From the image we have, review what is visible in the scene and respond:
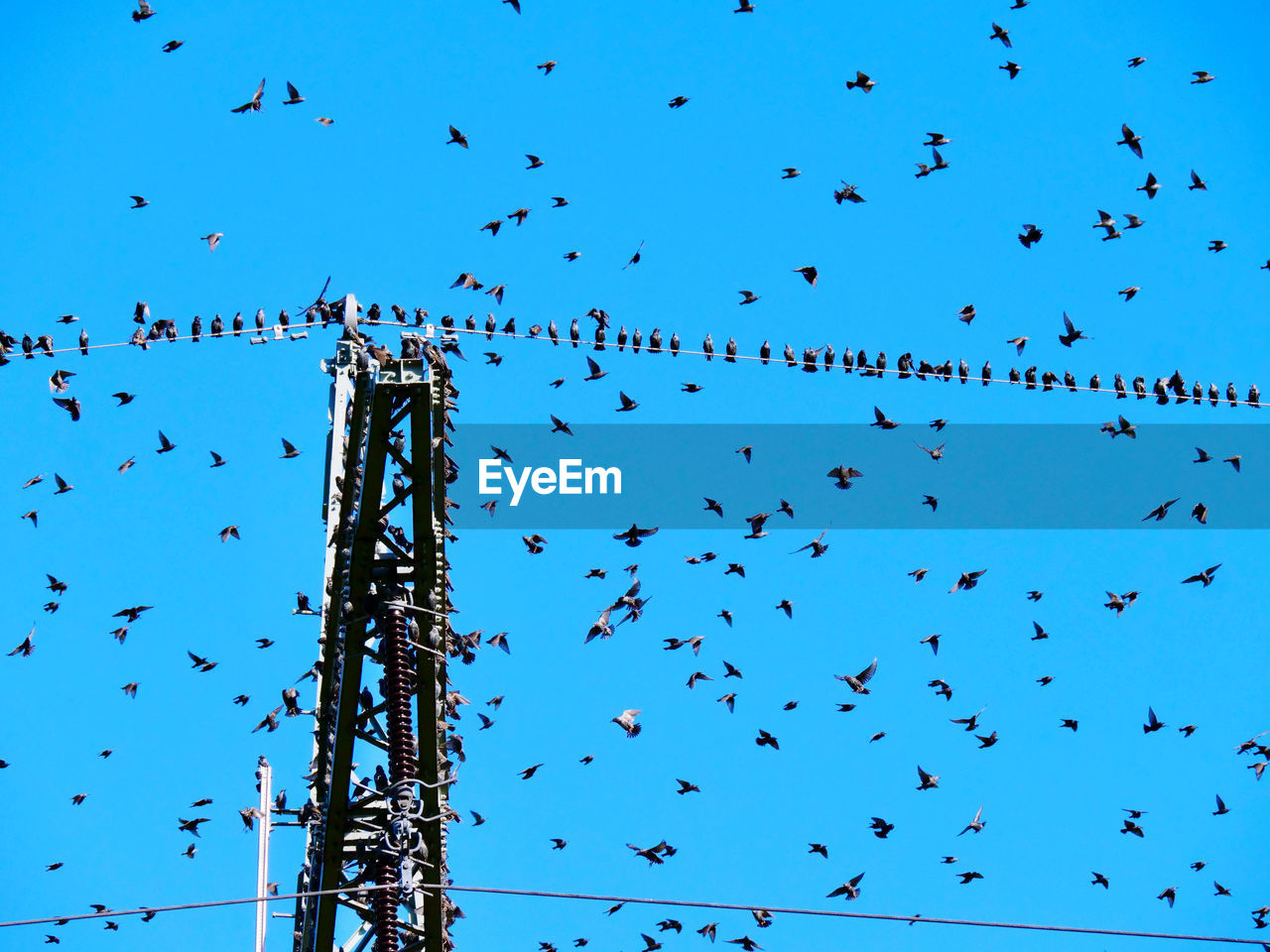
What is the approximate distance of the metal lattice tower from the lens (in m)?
20.9

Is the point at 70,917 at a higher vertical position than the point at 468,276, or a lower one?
lower

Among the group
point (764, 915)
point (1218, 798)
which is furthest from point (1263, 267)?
point (764, 915)

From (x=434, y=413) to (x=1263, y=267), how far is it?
77.9 feet

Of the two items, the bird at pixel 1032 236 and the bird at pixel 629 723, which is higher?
the bird at pixel 1032 236

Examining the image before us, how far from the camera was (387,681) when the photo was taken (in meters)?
20.8

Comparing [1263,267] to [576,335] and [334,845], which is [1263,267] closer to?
[576,335]

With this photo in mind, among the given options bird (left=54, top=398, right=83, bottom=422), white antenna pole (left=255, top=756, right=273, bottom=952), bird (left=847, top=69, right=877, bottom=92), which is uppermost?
bird (left=847, top=69, right=877, bottom=92)

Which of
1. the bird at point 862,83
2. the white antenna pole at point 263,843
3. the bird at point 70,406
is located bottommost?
the white antenna pole at point 263,843

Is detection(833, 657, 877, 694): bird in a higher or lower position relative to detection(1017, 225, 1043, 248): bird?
lower

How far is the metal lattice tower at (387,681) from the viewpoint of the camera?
2092 cm

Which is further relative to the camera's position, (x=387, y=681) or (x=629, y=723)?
(x=629, y=723)

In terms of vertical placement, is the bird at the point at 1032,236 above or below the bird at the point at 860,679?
above

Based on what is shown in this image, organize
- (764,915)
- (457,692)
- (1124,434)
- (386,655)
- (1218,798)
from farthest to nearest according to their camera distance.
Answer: (1124,434) < (1218,798) < (764,915) < (457,692) < (386,655)

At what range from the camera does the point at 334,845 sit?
2098 cm
